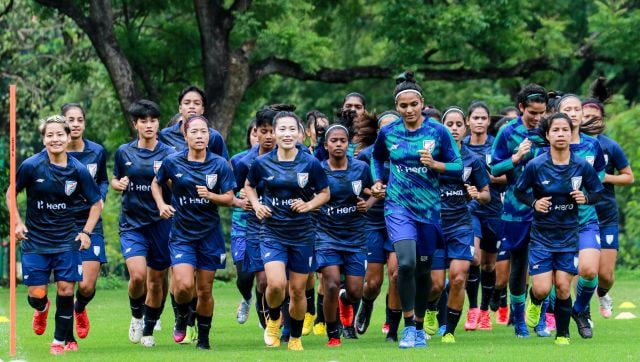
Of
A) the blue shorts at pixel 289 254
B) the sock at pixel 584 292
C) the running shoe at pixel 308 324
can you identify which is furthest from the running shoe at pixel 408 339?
the running shoe at pixel 308 324

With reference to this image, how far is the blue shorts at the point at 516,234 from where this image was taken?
50.0ft

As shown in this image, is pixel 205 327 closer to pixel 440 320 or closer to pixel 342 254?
pixel 342 254

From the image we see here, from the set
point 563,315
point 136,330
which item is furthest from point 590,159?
point 136,330

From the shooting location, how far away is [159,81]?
29.9 meters

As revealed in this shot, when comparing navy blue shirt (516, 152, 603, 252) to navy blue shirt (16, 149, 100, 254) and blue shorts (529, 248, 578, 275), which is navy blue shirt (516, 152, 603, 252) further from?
navy blue shirt (16, 149, 100, 254)

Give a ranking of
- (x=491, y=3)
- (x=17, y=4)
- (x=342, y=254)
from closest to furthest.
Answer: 1. (x=342, y=254)
2. (x=491, y=3)
3. (x=17, y=4)

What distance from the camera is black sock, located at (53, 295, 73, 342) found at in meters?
13.3

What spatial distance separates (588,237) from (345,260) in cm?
246

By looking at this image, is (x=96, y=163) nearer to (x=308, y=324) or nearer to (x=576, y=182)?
(x=308, y=324)

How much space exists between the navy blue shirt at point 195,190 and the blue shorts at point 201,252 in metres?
0.05

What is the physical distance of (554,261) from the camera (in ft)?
45.0

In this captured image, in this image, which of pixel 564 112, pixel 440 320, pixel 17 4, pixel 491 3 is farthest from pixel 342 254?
pixel 17 4

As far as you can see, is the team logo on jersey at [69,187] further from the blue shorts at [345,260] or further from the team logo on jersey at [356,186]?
the team logo on jersey at [356,186]

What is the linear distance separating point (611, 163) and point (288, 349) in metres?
3.97
